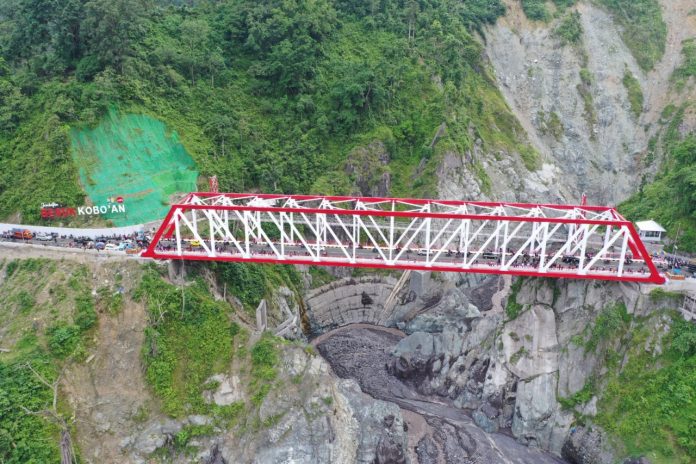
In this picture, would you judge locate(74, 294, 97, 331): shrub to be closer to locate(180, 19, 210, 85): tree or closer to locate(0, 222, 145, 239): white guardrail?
locate(0, 222, 145, 239): white guardrail

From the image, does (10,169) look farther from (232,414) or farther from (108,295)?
(232,414)

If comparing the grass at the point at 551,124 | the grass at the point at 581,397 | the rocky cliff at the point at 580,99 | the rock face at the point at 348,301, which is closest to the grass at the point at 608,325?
the grass at the point at 581,397

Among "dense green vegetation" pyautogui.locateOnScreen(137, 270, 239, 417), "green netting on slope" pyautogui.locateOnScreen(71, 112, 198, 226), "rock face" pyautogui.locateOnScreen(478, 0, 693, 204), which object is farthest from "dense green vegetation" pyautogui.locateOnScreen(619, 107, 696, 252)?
"green netting on slope" pyautogui.locateOnScreen(71, 112, 198, 226)

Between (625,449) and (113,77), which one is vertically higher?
(113,77)

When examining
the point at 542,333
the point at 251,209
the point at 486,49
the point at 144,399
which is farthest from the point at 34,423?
the point at 486,49

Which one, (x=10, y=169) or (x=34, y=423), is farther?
(x=10, y=169)
